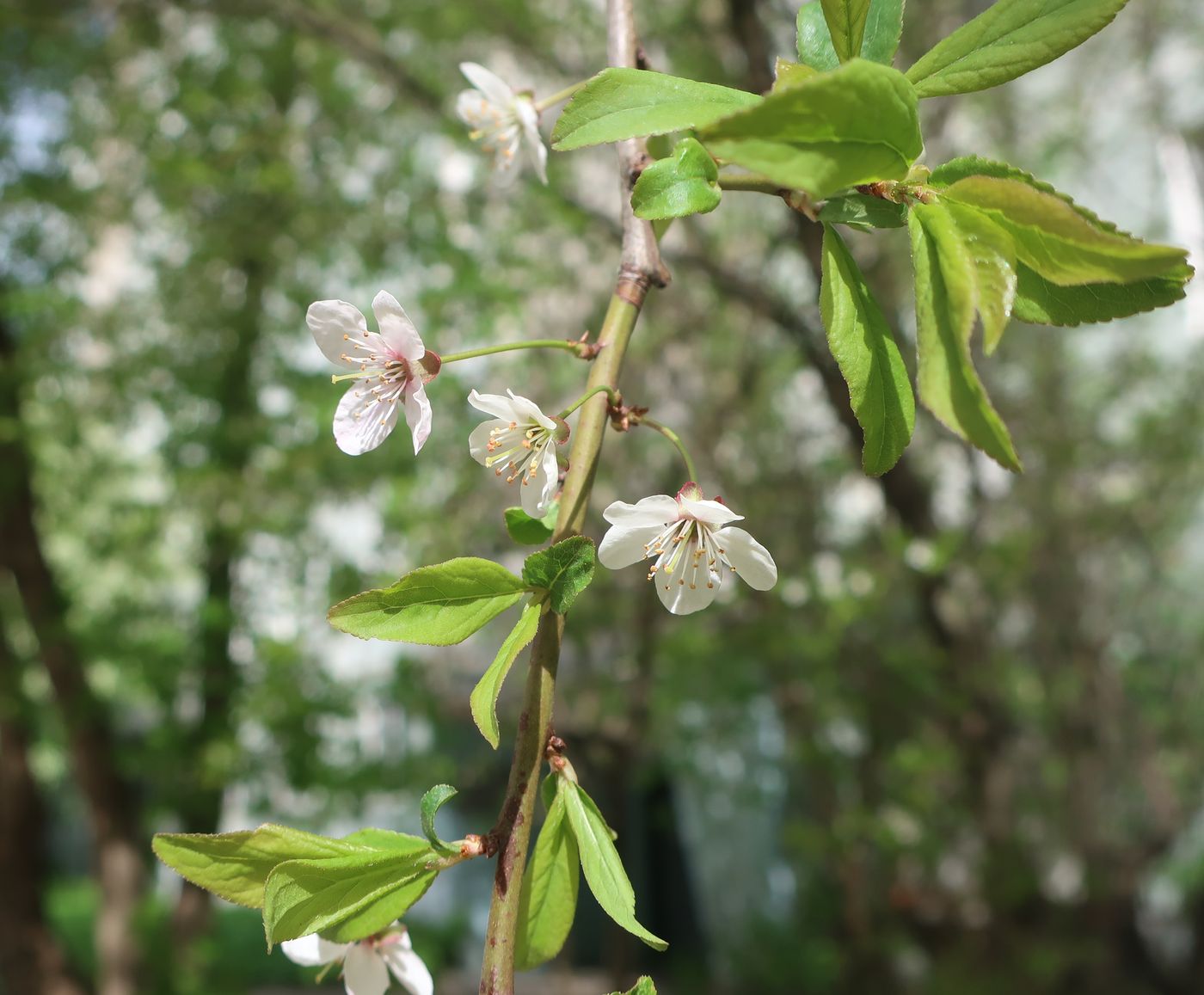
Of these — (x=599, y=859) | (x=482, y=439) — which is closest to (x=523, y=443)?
(x=482, y=439)

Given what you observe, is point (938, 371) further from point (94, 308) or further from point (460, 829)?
point (460, 829)

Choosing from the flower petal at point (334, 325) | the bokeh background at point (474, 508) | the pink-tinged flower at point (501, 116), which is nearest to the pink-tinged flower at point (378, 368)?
the flower petal at point (334, 325)

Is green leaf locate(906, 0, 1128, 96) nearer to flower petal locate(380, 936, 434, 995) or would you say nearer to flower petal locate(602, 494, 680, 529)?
flower petal locate(602, 494, 680, 529)

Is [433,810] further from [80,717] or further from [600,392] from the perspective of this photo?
[80,717]

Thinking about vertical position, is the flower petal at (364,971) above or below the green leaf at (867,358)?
below

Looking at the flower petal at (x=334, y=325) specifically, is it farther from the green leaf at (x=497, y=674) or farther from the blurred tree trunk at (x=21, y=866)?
the blurred tree trunk at (x=21, y=866)

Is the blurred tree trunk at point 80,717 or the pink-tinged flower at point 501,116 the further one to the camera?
the blurred tree trunk at point 80,717

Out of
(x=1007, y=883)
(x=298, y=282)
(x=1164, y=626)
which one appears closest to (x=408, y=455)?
(x=298, y=282)
